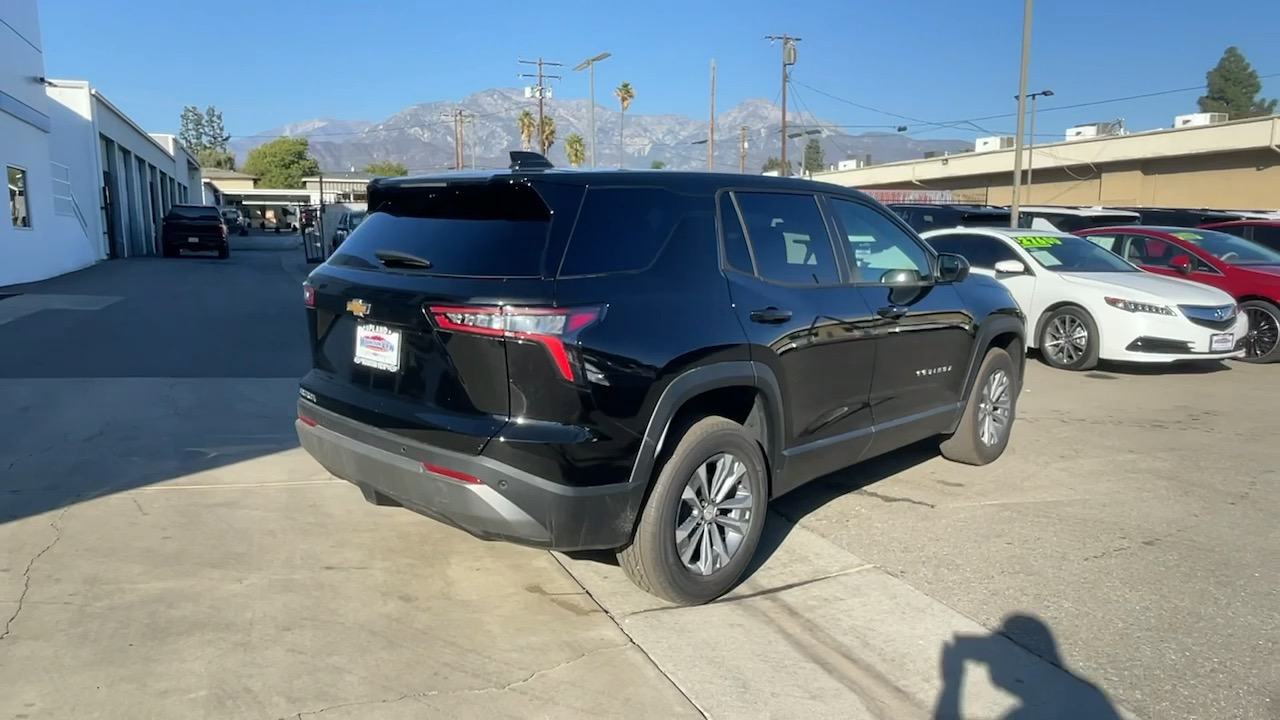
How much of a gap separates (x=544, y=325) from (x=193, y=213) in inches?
1192

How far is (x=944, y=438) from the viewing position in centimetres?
655

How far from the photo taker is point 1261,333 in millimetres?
11633

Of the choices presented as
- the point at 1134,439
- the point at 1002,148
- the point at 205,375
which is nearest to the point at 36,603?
the point at 205,375

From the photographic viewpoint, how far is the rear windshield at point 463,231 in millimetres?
3656

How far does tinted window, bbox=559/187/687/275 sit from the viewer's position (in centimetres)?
366

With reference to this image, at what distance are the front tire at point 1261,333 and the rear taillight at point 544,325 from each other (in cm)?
1103

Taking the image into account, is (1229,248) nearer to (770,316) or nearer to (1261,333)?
(1261,333)

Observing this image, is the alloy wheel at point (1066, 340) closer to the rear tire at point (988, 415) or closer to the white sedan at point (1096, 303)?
the white sedan at point (1096, 303)

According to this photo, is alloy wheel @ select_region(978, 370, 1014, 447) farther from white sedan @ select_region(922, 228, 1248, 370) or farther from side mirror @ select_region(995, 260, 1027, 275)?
white sedan @ select_region(922, 228, 1248, 370)

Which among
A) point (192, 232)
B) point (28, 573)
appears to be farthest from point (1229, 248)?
point (192, 232)

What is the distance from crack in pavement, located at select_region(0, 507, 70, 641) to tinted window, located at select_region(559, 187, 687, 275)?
256 cm

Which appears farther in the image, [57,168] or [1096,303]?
[57,168]

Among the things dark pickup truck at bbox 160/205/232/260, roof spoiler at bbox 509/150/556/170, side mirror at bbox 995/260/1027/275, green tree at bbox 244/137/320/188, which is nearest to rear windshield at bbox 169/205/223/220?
dark pickup truck at bbox 160/205/232/260

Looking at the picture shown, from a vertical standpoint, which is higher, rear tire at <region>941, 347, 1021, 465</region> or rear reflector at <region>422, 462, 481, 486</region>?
rear reflector at <region>422, 462, 481, 486</region>
